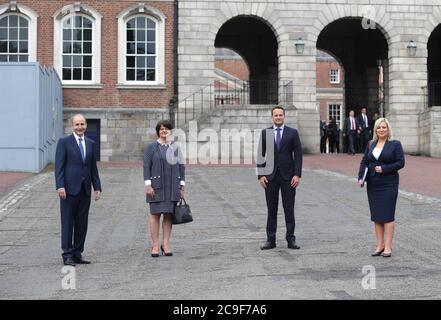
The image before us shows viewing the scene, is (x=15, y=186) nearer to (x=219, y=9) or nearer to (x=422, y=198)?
(x=422, y=198)

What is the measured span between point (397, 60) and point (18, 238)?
73.1 ft

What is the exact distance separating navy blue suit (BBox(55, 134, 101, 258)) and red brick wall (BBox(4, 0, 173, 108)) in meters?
20.6

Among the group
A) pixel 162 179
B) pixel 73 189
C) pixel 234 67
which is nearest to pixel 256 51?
pixel 162 179

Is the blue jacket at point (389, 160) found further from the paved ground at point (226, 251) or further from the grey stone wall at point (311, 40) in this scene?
the grey stone wall at point (311, 40)

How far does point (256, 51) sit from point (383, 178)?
94.9 feet

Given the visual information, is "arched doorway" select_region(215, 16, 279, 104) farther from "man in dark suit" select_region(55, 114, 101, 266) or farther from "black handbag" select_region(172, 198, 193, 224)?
"man in dark suit" select_region(55, 114, 101, 266)

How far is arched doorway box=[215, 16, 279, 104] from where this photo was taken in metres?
36.5

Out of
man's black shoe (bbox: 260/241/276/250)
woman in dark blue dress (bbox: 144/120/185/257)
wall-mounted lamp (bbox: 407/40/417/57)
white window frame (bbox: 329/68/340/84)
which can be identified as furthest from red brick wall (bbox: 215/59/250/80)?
woman in dark blue dress (bbox: 144/120/185/257)

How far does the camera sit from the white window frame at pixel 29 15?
2991 cm

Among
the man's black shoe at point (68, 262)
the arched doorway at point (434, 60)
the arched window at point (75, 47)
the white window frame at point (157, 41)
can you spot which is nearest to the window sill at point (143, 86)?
the white window frame at point (157, 41)

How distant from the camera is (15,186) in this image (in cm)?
1870

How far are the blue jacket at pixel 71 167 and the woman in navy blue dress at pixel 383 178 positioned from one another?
3296mm

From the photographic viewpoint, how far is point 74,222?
993 centimetres

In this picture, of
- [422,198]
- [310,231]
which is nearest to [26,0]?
[422,198]
